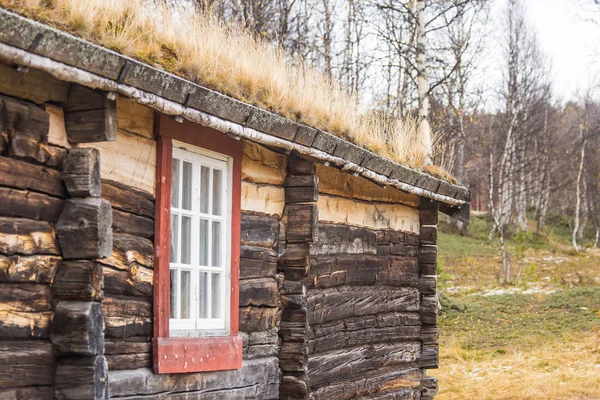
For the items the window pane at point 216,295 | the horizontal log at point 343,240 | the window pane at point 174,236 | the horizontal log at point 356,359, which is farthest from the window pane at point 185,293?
the horizontal log at point 356,359

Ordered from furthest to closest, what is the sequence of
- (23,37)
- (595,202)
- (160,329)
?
(595,202) → (160,329) → (23,37)

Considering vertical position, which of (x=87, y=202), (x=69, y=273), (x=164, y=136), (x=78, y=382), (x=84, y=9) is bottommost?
(x=78, y=382)

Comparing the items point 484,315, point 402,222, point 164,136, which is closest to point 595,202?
point 484,315

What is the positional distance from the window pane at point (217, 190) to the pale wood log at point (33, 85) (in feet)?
5.47

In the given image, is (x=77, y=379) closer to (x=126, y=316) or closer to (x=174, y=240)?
(x=126, y=316)

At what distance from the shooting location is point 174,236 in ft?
19.6

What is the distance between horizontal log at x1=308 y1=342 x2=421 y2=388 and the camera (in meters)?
7.91

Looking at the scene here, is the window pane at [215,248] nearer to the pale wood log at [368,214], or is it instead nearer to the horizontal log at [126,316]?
the horizontal log at [126,316]

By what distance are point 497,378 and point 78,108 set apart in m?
9.31

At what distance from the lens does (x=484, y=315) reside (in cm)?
1878

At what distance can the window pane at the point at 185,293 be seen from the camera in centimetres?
602

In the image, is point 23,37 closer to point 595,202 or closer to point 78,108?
point 78,108

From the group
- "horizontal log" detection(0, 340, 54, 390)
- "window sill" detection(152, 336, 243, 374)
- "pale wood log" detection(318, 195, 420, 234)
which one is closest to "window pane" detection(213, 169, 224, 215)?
"window sill" detection(152, 336, 243, 374)

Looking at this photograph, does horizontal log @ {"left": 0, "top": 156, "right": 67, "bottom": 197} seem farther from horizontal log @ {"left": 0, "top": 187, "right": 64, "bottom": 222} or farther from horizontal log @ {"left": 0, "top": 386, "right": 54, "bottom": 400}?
horizontal log @ {"left": 0, "top": 386, "right": 54, "bottom": 400}
